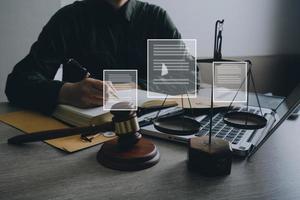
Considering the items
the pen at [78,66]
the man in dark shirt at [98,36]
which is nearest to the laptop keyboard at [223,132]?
the pen at [78,66]

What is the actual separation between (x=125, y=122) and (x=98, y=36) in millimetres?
987

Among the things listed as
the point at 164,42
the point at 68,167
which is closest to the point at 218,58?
the point at 68,167

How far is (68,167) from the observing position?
68cm

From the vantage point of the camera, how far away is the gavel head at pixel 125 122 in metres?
0.70

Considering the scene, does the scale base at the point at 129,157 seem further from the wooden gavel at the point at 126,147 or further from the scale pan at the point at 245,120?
the scale pan at the point at 245,120

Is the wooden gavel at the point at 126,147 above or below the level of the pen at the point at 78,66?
below

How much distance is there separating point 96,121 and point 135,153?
0.20m

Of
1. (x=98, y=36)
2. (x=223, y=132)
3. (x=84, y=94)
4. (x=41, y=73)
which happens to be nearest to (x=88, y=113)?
(x=84, y=94)

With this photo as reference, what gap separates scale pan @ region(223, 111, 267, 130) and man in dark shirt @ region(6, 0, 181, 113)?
0.81 metres

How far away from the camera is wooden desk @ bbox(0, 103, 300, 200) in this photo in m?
0.58

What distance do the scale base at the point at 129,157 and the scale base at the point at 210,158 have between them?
0.28 ft

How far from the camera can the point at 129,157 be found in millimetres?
684

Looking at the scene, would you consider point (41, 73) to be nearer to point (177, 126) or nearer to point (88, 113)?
point (88, 113)

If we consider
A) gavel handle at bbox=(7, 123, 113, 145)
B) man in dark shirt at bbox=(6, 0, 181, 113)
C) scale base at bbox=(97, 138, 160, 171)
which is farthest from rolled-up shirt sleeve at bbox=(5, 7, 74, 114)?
scale base at bbox=(97, 138, 160, 171)
